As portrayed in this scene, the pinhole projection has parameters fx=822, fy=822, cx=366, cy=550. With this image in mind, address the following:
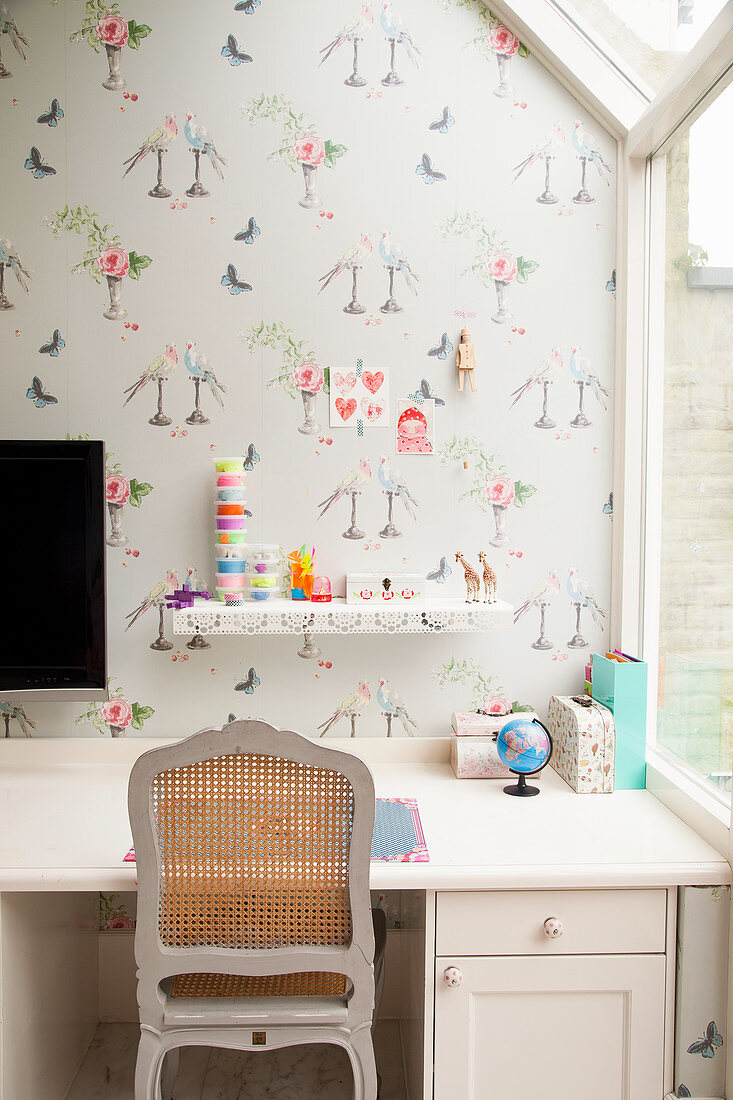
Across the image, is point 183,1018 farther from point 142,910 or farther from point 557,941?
point 557,941

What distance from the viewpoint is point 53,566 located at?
201 centimetres

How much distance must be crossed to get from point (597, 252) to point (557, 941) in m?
1.68

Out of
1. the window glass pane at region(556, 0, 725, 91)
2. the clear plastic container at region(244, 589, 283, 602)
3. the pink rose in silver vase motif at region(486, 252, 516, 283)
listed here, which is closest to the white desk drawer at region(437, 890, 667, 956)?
the clear plastic container at region(244, 589, 283, 602)

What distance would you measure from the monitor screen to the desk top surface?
28 centimetres

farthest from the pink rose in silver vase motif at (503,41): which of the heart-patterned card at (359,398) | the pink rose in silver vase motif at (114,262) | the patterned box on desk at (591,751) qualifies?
the patterned box on desk at (591,751)

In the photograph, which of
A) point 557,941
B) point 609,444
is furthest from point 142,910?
point 609,444

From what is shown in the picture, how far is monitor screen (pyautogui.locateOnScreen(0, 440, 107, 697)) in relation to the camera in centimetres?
198

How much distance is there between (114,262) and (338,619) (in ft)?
3.61

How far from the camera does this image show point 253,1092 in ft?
6.66

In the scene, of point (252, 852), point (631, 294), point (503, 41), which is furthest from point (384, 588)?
point (503, 41)

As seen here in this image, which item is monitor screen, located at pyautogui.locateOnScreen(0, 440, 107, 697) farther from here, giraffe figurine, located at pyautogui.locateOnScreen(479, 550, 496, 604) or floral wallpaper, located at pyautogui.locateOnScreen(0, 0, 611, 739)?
giraffe figurine, located at pyautogui.locateOnScreen(479, 550, 496, 604)

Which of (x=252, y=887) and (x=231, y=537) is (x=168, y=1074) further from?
(x=231, y=537)

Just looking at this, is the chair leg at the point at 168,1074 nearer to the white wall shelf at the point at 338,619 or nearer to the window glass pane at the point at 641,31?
the white wall shelf at the point at 338,619

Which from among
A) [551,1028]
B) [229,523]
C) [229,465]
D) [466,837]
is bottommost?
[551,1028]
